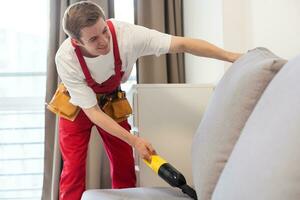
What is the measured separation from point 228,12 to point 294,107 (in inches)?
53.9

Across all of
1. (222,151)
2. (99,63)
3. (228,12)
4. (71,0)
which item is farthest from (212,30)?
(222,151)

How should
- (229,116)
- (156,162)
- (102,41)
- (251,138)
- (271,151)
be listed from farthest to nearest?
(102,41) < (156,162) < (229,116) < (251,138) < (271,151)

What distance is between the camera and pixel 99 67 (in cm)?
184

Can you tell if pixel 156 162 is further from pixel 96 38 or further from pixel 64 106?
pixel 64 106

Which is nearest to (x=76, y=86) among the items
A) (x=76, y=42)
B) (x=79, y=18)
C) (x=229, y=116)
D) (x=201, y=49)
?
(x=76, y=42)

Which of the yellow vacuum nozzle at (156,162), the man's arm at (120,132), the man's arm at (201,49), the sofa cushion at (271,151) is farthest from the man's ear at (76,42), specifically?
the sofa cushion at (271,151)

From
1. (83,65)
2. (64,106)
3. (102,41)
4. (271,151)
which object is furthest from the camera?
(64,106)

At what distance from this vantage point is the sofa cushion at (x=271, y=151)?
729 millimetres

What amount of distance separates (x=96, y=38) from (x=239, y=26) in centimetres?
82

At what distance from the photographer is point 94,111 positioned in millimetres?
1784

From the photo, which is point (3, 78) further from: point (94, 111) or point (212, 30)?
point (212, 30)

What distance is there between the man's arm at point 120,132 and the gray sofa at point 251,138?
0.19 metres

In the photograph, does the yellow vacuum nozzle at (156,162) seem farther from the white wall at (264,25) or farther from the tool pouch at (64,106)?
the white wall at (264,25)

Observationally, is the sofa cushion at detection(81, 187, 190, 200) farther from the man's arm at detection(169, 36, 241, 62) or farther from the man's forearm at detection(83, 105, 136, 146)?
the man's arm at detection(169, 36, 241, 62)
